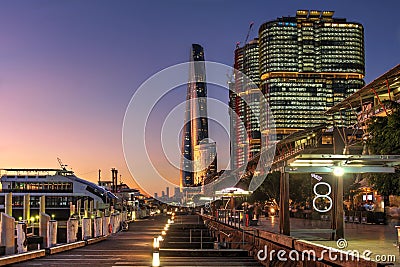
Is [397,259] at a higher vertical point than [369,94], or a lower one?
lower

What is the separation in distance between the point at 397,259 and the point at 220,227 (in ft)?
129

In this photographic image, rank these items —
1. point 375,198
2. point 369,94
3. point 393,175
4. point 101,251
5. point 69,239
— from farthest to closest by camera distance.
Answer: point 375,198, point 369,94, point 69,239, point 101,251, point 393,175

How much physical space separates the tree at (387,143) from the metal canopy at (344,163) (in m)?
2.54

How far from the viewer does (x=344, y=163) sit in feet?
82.6

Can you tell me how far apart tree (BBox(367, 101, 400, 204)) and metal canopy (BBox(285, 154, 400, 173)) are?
8.34ft

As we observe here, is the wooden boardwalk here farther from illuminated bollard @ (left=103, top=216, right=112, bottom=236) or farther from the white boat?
the white boat

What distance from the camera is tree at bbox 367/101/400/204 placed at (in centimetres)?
2852

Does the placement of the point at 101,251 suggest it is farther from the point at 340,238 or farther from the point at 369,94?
the point at 369,94

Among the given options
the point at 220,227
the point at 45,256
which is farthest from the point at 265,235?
the point at 220,227

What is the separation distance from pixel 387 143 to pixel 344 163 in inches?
208

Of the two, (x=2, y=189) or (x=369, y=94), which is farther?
(x=2, y=189)

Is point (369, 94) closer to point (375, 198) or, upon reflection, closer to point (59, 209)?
point (375, 198)

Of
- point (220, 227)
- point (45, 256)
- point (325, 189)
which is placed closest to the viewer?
point (45, 256)

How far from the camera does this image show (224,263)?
2667 centimetres
